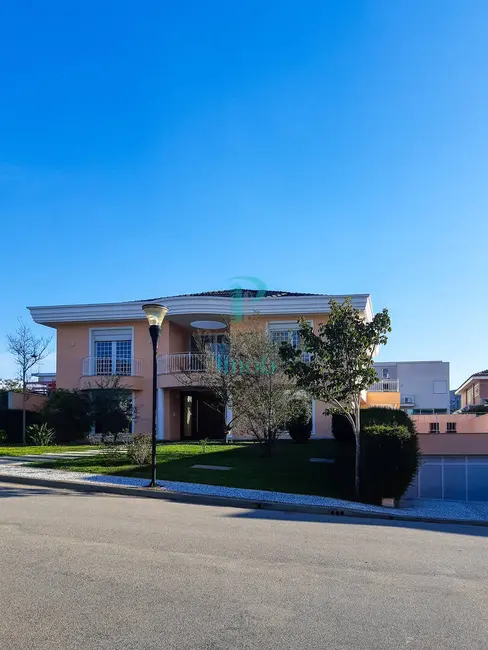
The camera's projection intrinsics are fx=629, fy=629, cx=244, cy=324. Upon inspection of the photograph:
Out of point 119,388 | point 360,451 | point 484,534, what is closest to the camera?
point 484,534

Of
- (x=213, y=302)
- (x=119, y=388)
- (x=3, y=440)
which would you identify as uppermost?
(x=213, y=302)

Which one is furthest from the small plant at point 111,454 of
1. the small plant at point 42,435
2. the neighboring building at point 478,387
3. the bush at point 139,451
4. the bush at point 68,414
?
the neighboring building at point 478,387

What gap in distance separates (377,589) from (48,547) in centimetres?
375

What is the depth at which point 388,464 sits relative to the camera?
13398 millimetres

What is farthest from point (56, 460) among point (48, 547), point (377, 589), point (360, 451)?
point (377, 589)

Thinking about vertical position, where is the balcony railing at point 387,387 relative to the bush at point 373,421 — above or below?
above

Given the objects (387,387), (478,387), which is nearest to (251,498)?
(387,387)

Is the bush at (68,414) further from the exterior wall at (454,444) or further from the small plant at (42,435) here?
the exterior wall at (454,444)

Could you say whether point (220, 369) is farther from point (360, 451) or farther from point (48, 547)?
point (48, 547)

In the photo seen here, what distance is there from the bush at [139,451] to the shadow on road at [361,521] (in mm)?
5512

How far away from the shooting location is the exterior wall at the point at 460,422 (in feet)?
77.5

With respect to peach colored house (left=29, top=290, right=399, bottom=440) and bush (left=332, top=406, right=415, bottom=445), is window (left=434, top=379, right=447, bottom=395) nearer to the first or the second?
peach colored house (left=29, top=290, right=399, bottom=440)

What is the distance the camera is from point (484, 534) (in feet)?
33.9

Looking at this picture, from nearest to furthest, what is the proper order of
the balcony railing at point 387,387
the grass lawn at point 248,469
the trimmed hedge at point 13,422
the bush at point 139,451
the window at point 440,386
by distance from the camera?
the grass lawn at point 248,469
the bush at point 139,451
the trimmed hedge at point 13,422
the balcony railing at point 387,387
the window at point 440,386
